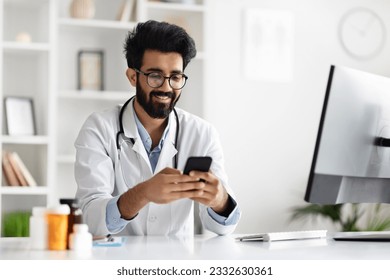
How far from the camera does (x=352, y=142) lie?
5.67ft

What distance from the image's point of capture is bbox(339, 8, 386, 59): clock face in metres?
4.66

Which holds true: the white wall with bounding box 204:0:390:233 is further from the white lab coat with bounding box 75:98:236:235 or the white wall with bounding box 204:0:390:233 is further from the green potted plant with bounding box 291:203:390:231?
the white lab coat with bounding box 75:98:236:235

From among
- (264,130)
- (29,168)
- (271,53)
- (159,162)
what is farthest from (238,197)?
(159,162)

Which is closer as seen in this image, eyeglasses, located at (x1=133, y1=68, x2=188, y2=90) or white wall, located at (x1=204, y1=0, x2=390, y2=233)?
eyeglasses, located at (x1=133, y1=68, x2=188, y2=90)

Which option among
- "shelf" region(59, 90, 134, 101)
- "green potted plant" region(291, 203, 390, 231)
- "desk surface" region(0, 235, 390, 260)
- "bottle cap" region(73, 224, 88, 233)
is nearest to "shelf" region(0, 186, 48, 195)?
"shelf" region(59, 90, 134, 101)

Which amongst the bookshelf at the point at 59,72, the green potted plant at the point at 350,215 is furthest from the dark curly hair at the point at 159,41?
the green potted plant at the point at 350,215

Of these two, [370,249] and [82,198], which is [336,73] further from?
[82,198]

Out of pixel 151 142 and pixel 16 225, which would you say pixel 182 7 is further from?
pixel 151 142

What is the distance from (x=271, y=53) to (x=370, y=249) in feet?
9.72

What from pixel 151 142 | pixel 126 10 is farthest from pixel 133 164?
pixel 126 10

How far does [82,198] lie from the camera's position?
2.09 meters

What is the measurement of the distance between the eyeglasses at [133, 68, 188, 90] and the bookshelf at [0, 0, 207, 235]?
1690 millimetres

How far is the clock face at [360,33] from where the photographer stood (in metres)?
4.66

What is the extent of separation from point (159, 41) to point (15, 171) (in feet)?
6.09
